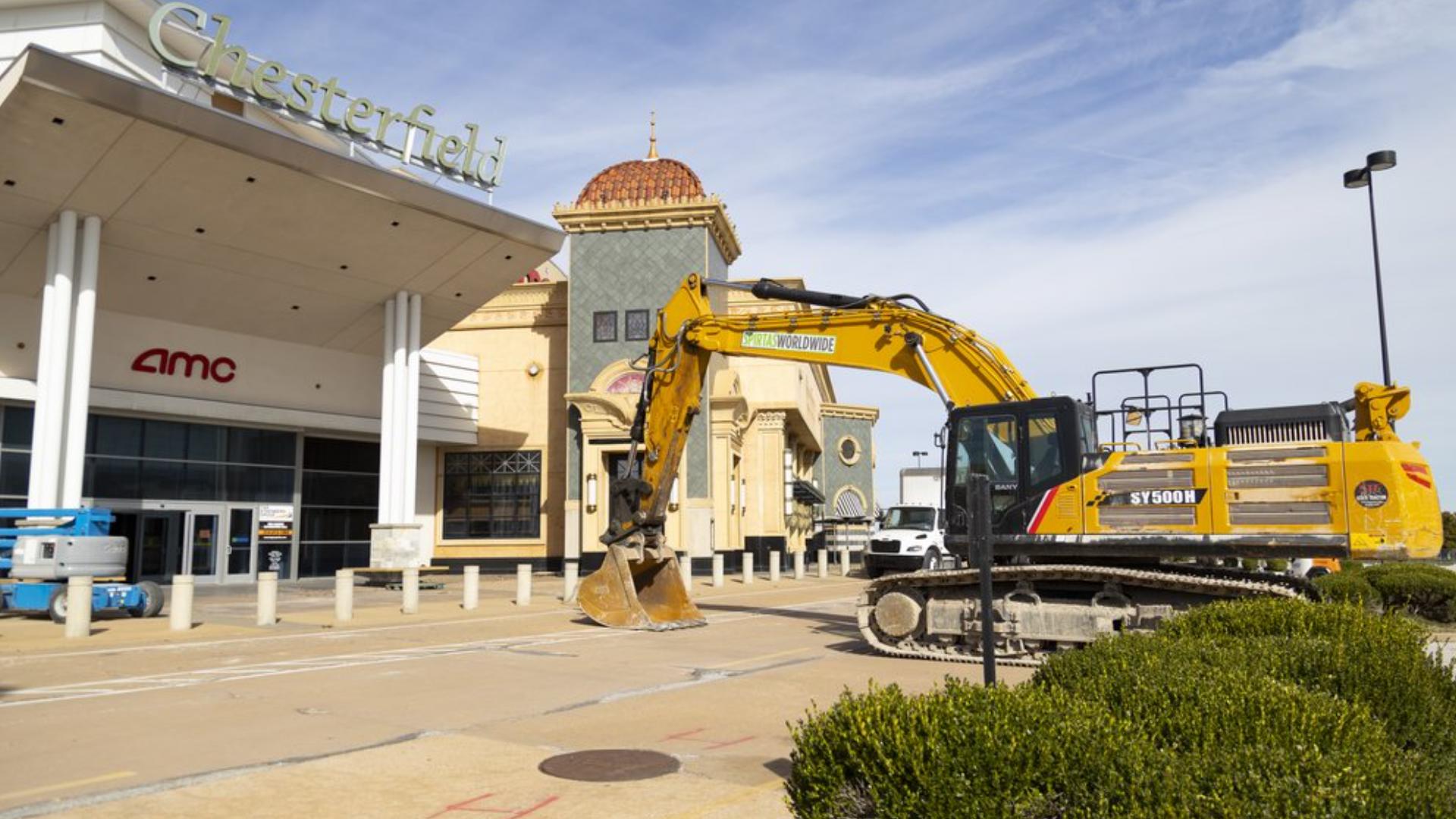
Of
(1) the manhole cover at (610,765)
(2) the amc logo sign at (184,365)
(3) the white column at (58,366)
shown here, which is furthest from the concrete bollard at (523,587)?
A: (1) the manhole cover at (610,765)

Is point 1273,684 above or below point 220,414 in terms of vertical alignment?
below

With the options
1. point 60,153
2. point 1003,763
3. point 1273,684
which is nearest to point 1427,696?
point 1273,684

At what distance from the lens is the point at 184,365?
2847 centimetres

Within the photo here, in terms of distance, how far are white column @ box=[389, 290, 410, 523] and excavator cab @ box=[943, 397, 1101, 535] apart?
20.2 m

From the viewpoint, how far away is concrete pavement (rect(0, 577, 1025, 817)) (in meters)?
6.42

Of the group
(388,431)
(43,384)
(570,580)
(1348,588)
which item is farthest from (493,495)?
(1348,588)

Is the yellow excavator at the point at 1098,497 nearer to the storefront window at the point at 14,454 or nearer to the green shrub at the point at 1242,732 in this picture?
the green shrub at the point at 1242,732

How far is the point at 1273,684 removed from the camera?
15.7 feet

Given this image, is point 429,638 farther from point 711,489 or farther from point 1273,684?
point 711,489

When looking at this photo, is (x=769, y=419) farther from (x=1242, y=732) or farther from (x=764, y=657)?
(x=1242, y=732)

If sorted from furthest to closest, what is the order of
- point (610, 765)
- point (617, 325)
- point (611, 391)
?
1. point (617, 325)
2. point (611, 391)
3. point (610, 765)

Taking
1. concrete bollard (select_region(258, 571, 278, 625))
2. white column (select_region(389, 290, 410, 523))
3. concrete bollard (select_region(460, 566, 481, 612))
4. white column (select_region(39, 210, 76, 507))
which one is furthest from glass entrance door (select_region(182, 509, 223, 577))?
concrete bollard (select_region(258, 571, 278, 625))

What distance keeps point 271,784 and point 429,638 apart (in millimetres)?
9801

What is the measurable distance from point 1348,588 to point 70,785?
57.3 feet
